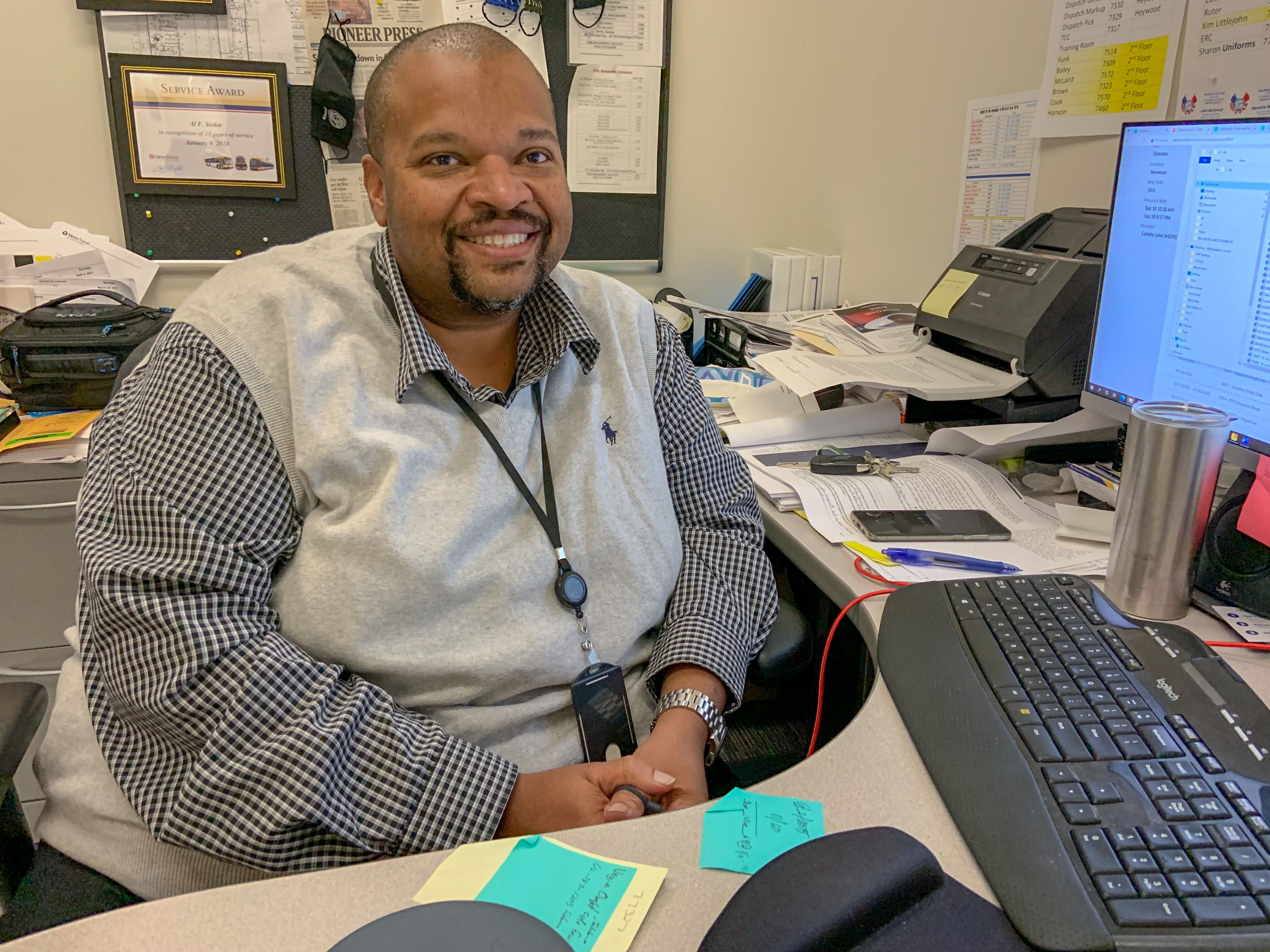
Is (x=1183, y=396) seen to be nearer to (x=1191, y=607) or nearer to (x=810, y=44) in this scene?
(x=1191, y=607)

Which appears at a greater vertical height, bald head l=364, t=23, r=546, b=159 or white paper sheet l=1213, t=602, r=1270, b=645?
bald head l=364, t=23, r=546, b=159

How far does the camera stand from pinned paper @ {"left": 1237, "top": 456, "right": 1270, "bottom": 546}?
0.84 metres

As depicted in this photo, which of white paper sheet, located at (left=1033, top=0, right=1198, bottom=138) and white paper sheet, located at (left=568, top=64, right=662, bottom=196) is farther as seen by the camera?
white paper sheet, located at (left=568, top=64, right=662, bottom=196)

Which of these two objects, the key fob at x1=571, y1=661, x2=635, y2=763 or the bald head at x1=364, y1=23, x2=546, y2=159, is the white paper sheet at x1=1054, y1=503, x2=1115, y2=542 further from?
the bald head at x1=364, y1=23, x2=546, y2=159

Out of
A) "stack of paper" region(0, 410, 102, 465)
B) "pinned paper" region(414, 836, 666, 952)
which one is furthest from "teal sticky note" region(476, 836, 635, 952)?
"stack of paper" region(0, 410, 102, 465)

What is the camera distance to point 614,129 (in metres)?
2.25

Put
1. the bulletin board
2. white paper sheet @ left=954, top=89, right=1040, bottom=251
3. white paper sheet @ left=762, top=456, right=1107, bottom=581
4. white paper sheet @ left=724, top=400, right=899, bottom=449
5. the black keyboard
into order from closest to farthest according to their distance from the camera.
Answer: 1. the black keyboard
2. white paper sheet @ left=762, top=456, right=1107, bottom=581
3. white paper sheet @ left=724, top=400, right=899, bottom=449
4. white paper sheet @ left=954, top=89, right=1040, bottom=251
5. the bulletin board

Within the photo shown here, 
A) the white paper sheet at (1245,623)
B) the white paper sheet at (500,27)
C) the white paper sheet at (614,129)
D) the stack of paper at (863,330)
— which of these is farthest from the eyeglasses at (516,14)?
the white paper sheet at (1245,623)

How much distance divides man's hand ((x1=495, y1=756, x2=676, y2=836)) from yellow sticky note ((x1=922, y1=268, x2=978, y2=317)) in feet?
3.16

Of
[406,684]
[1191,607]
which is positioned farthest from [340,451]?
[1191,607]

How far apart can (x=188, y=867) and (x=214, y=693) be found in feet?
0.58

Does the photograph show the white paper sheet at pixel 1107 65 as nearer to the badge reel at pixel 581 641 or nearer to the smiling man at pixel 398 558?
the smiling man at pixel 398 558

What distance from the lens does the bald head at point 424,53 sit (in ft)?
3.18

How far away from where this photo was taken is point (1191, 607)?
886 millimetres
